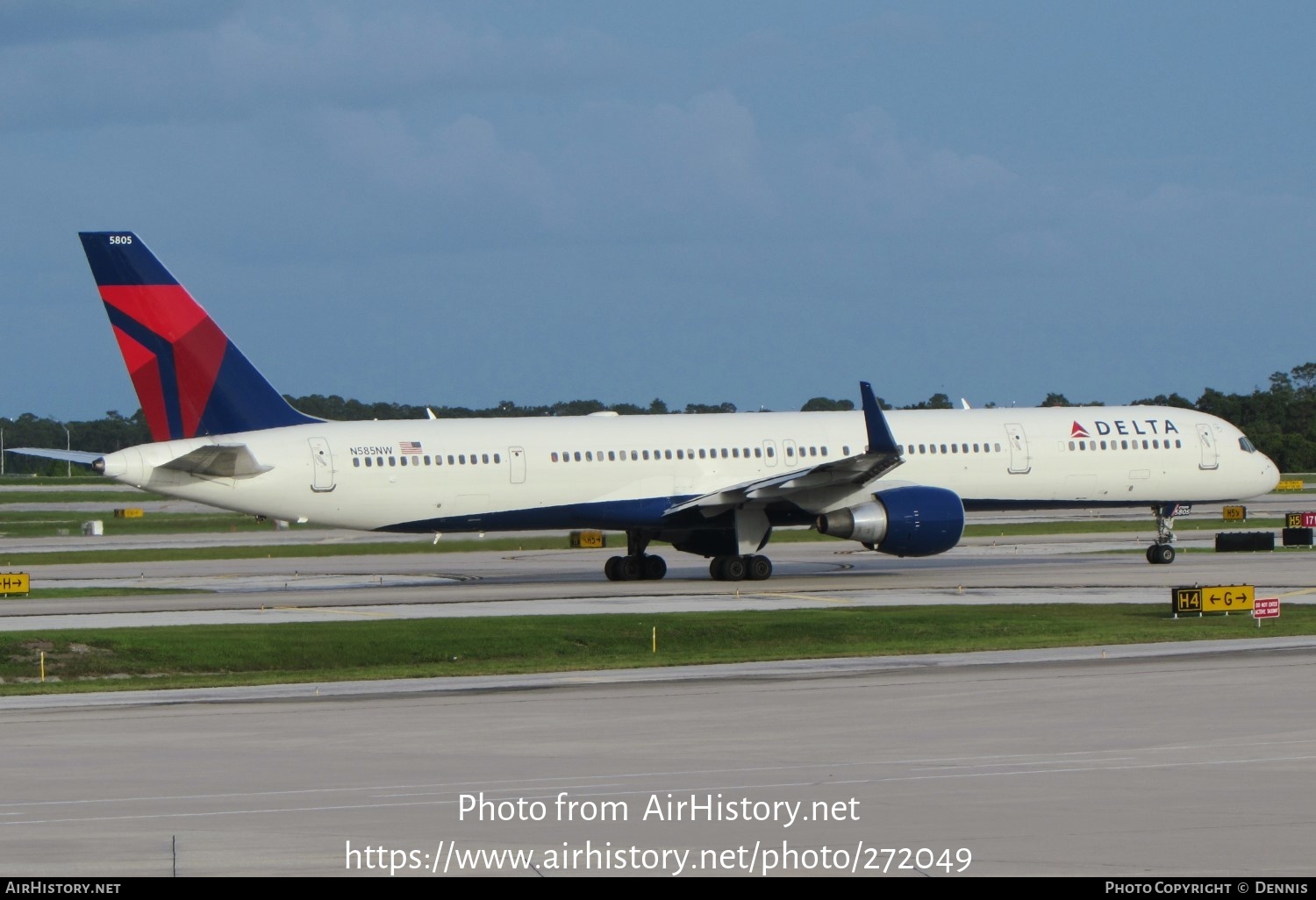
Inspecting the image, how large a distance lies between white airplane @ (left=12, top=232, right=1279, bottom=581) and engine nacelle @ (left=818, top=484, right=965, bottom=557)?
0.05 metres

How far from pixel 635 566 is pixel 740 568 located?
9.73 feet

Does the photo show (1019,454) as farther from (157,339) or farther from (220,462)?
(157,339)

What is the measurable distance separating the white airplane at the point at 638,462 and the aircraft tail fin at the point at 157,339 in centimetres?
5

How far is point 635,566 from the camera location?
44.8 m

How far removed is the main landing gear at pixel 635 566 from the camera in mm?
44688

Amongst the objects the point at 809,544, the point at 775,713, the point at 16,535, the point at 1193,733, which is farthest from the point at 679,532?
the point at 16,535

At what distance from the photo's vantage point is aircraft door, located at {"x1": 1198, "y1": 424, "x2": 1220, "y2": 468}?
48094 mm

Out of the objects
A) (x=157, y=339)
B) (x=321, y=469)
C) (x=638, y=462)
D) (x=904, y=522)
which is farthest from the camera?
(x=638, y=462)

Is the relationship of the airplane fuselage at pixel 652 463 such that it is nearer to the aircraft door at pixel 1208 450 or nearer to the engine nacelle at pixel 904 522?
the aircraft door at pixel 1208 450

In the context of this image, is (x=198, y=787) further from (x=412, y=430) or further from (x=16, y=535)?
(x=16, y=535)

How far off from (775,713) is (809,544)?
135 feet

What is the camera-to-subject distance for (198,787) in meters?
15.5

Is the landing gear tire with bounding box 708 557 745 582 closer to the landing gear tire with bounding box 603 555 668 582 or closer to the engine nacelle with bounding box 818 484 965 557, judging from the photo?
the landing gear tire with bounding box 603 555 668 582

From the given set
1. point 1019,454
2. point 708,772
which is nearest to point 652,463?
point 1019,454
